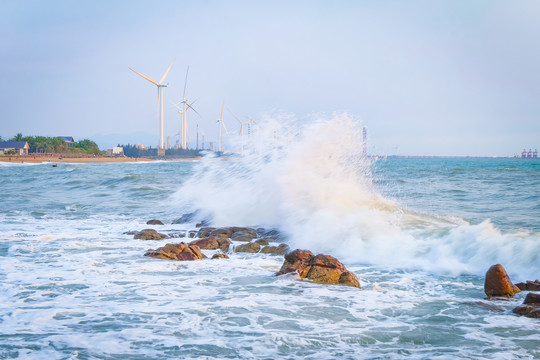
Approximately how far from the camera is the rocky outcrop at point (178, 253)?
30.9 ft

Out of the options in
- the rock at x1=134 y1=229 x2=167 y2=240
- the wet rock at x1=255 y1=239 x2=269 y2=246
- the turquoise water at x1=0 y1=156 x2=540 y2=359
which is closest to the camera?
the turquoise water at x1=0 y1=156 x2=540 y2=359

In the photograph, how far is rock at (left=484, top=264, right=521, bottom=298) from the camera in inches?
262

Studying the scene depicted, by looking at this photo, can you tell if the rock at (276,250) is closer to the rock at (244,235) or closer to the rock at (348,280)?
the rock at (244,235)

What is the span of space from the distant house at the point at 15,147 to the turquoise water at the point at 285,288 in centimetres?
10791

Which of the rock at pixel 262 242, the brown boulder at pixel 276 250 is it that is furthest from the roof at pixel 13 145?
the brown boulder at pixel 276 250

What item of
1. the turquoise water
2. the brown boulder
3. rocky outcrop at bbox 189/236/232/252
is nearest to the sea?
the turquoise water

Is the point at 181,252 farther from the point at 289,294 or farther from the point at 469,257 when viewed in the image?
the point at 469,257

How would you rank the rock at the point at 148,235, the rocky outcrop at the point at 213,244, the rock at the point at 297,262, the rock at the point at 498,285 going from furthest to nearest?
1. the rock at the point at 148,235
2. the rocky outcrop at the point at 213,244
3. the rock at the point at 297,262
4. the rock at the point at 498,285

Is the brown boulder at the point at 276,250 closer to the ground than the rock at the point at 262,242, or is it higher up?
closer to the ground

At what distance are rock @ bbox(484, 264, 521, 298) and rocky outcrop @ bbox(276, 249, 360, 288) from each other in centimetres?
179

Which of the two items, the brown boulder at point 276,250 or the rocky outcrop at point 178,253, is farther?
the brown boulder at point 276,250

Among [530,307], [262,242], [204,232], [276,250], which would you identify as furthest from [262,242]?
[530,307]

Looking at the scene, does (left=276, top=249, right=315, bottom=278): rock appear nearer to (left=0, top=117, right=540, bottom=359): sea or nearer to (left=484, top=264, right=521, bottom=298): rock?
(left=0, top=117, right=540, bottom=359): sea

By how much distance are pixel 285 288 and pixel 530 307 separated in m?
3.17
